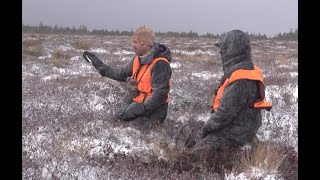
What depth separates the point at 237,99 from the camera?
4816 mm

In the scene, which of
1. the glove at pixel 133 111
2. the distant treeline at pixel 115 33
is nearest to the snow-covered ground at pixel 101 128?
the glove at pixel 133 111

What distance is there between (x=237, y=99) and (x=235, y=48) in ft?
2.04

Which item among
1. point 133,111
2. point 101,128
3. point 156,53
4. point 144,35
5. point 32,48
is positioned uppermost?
point 32,48

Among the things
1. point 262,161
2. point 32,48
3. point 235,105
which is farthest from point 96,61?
point 32,48

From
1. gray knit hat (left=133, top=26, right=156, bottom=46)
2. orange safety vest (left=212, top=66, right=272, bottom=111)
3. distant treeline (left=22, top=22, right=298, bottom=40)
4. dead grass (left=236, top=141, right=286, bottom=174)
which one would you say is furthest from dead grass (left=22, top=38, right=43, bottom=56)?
distant treeline (left=22, top=22, right=298, bottom=40)

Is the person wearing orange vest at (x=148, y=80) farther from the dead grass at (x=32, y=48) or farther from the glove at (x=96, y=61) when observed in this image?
the dead grass at (x=32, y=48)

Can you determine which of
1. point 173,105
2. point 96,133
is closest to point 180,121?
point 173,105

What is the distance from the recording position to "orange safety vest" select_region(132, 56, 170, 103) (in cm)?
602

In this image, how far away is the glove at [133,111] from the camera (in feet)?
19.8

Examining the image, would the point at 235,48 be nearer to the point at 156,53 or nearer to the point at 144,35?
the point at 156,53

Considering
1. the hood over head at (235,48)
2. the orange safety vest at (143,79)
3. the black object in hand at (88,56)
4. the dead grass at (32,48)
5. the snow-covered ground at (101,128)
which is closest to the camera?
the snow-covered ground at (101,128)
